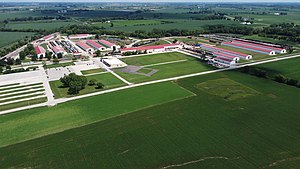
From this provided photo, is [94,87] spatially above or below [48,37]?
below

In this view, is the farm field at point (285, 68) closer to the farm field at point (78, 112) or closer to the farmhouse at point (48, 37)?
the farm field at point (78, 112)

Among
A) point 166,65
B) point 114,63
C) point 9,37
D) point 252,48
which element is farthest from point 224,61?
point 9,37

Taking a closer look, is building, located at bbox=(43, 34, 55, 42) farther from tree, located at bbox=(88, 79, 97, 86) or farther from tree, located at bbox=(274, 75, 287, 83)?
tree, located at bbox=(274, 75, 287, 83)

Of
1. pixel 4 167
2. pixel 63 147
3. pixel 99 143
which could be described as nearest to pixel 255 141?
pixel 99 143

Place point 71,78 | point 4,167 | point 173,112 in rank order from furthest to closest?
point 71,78 < point 173,112 < point 4,167

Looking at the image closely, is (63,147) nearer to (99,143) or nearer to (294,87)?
(99,143)

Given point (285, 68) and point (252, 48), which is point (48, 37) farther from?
point (285, 68)

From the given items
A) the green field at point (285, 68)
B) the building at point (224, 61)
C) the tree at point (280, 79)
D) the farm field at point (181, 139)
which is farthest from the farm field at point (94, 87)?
the green field at point (285, 68)
